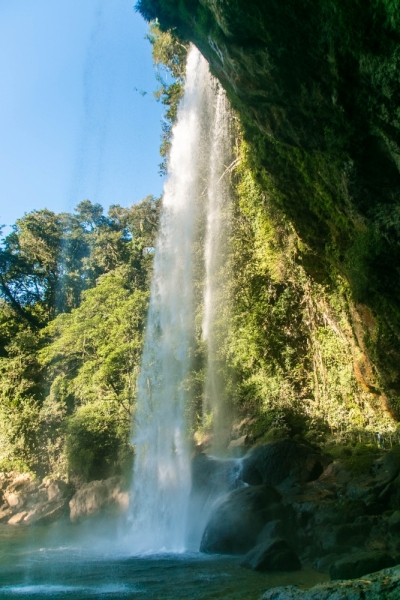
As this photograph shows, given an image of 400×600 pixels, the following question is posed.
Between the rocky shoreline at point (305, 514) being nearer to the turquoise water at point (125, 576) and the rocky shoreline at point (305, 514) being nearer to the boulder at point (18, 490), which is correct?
the turquoise water at point (125, 576)

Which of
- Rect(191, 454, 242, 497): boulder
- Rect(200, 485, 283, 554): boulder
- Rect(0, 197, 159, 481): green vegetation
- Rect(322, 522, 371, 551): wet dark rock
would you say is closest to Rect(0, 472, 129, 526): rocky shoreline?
Rect(0, 197, 159, 481): green vegetation

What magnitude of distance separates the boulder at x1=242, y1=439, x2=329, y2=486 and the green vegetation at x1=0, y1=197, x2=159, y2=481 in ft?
32.2

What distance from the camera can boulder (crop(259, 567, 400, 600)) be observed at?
4.61 metres

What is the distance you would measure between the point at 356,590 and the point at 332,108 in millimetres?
7698

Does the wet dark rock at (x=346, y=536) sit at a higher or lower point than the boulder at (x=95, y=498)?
lower

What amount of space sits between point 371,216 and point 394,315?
273 centimetres

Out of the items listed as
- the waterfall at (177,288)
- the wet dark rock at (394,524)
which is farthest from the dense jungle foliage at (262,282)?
the wet dark rock at (394,524)

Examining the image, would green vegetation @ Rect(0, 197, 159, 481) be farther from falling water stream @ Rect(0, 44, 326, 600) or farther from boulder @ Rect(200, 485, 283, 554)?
boulder @ Rect(200, 485, 283, 554)

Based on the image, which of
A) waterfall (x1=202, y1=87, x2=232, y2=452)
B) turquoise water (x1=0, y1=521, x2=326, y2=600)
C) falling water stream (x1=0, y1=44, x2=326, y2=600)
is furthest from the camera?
waterfall (x1=202, y1=87, x2=232, y2=452)

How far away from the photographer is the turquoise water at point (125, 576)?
27.3ft

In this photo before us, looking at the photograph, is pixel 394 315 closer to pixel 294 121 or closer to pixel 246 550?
pixel 294 121

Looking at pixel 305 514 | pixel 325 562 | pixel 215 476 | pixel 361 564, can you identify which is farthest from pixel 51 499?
pixel 361 564

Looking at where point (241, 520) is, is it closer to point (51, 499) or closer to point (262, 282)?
point (262, 282)

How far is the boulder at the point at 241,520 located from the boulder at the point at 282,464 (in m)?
1.49
